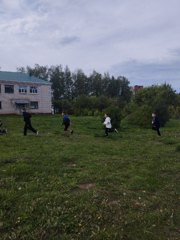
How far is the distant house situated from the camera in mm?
59875

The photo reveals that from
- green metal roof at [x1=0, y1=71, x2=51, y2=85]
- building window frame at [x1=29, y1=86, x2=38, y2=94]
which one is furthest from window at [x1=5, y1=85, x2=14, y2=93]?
building window frame at [x1=29, y1=86, x2=38, y2=94]

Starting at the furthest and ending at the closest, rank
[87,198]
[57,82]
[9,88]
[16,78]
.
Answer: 1. [57,82]
2. [16,78]
3. [9,88]
4. [87,198]

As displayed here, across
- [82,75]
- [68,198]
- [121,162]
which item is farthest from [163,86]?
[68,198]

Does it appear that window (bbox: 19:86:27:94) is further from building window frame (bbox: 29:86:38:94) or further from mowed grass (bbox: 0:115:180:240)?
mowed grass (bbox: 0:115:180:240)

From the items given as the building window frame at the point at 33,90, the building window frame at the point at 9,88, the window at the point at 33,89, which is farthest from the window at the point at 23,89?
the building window frame at the point at 9,88

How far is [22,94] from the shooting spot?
61938 millimetres

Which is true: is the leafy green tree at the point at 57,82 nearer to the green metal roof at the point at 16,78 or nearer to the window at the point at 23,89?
the green metal roof at the point at 16,78

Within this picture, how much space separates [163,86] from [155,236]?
219ft

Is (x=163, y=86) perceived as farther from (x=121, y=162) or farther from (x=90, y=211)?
(x=90, y=211)

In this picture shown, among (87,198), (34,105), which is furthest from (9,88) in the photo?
(87,198)

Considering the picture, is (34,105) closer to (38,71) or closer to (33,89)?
(33,89)

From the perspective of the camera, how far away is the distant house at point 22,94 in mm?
59875

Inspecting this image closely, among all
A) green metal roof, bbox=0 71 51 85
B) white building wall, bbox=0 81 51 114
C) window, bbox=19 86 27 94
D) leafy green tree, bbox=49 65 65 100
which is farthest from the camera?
leafy green tree, bbox=49 65 65 100

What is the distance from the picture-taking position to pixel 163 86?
230ft
